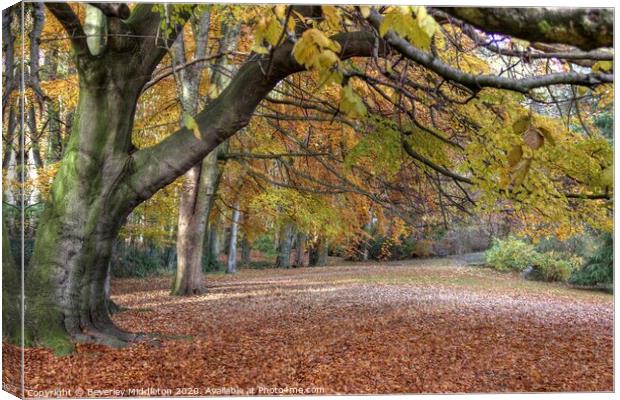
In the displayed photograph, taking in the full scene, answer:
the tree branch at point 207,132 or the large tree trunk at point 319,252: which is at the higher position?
the tree branch at point 207,132

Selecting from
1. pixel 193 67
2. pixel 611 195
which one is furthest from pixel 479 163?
pixel 193 67

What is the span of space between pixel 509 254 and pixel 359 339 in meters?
1.38

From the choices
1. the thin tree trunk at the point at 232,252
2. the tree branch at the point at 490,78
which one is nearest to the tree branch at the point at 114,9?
the thin tree trunk at the point at 232,252

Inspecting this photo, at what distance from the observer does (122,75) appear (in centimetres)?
498

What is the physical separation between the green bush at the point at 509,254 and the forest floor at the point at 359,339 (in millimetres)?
124

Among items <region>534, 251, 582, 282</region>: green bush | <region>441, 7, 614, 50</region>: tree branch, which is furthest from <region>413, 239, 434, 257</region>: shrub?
<region>441, 7, 614, 50</region>: tree branch

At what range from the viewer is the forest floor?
14.3ft

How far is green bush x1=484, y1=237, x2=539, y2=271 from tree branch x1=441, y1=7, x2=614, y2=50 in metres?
3.04

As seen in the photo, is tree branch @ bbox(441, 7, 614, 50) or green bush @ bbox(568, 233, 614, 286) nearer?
tree branch @ bbox(441, 7, 614, 50)

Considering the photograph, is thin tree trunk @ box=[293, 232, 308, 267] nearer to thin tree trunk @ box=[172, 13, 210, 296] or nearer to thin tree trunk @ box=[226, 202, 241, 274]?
thin tree trunk @ box=[226, 202, 241, 274]

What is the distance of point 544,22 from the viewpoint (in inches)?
79.1

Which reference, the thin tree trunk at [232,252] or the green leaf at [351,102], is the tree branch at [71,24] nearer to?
the thin tree trunk at [232,252]

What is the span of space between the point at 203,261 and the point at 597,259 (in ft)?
10.6

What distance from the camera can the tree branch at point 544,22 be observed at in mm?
1970
